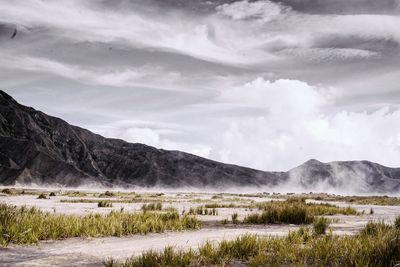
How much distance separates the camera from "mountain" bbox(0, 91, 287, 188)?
123500 mm

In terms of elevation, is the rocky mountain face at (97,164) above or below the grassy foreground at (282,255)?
above

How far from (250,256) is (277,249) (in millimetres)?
902

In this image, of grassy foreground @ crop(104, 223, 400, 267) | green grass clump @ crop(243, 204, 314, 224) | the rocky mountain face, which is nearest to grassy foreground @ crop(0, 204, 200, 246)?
grassy foreground @ crop(104, 223, 400, 267)

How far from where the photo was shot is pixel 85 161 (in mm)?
150500

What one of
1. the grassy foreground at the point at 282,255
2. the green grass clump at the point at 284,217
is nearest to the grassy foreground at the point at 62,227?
the grassy foreground at the point at 282,255

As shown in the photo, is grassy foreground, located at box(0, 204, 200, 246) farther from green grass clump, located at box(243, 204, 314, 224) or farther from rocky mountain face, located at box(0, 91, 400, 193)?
rocky mountain face, located at box(0, 91, 400, 193)

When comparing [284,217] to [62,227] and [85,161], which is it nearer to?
[62,227]

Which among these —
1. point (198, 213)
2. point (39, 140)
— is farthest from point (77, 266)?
point (39, 140)

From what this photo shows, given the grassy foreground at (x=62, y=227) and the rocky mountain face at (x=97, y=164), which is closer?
the grassy foreground at (x=62, y=227)

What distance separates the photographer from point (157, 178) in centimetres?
15925

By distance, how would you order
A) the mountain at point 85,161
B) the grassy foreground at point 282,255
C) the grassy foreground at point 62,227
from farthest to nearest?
the mountain at point 85,161 → the grassy foreground at point 62,227 → the grassy foreground at point 282,255

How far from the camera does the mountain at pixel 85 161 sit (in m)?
124

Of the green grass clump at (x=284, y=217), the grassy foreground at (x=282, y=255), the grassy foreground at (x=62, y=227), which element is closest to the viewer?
the grassy foreground at (x=282, y=255)

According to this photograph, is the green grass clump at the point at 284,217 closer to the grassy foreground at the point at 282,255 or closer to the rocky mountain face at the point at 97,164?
the grassy foreground at the point at 282,255
